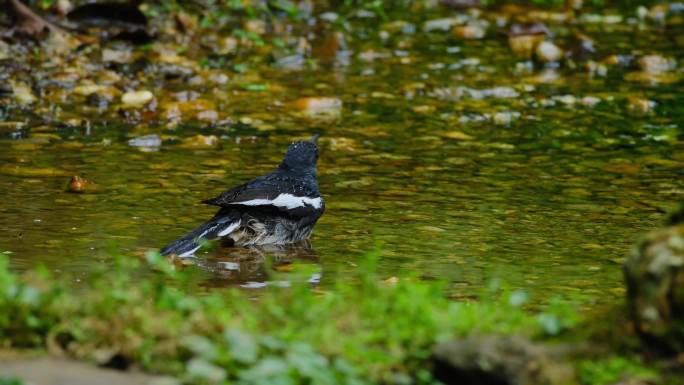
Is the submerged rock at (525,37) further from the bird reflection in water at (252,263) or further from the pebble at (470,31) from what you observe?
the bird reflection in water at (252,263)

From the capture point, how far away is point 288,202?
853 cm

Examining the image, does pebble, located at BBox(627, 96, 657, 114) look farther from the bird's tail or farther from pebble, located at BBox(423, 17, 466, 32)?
the bird's tail

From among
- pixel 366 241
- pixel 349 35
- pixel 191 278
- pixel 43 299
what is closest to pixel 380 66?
pixel 349 35

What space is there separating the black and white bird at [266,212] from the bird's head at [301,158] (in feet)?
0.93

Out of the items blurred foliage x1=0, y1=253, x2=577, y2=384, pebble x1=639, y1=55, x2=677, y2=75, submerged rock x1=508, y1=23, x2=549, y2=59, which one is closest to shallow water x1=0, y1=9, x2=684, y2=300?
pebble x1=639, y1=55, x2=677, y2=75

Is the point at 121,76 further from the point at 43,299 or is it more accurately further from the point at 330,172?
the point at 43,299

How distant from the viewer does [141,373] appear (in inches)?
179

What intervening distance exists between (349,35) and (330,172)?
5663mm

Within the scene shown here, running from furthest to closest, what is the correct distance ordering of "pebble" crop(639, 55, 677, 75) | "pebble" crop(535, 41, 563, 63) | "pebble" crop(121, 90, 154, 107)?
"pebble" crop(535, 41, 563, 63), "pebble" crop(639, 55, 677, 75), "pebble" crop(121, 90, 154, 107)

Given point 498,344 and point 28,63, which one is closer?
point 498,344

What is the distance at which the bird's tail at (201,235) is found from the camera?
778 centimetres

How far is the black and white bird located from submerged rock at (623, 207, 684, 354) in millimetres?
4198

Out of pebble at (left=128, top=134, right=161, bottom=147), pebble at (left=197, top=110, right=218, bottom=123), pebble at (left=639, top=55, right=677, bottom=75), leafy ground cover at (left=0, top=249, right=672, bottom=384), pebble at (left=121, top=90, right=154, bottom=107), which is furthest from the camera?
pebble at (left=639, top=55, right=677, bottom=75)

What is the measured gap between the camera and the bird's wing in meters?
8.27
